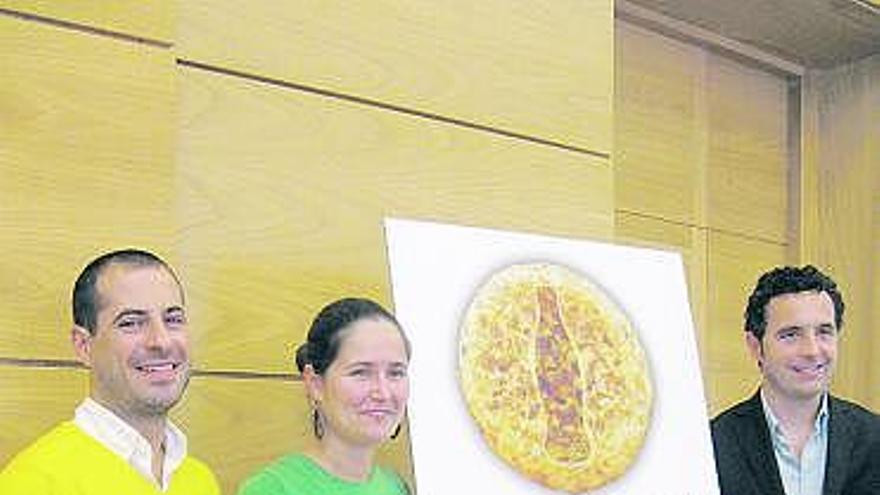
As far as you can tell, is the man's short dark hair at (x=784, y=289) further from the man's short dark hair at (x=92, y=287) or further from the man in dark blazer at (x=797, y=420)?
the man's short dark hair at (x=92, y=287)

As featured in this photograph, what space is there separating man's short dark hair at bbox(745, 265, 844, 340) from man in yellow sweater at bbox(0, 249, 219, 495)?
128cm

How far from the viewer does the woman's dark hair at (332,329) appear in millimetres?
2084

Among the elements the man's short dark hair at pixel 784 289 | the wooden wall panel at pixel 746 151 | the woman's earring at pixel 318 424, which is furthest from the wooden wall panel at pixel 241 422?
the wooden wall panel at pixel 746 151

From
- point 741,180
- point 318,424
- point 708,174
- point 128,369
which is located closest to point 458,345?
point 318,424

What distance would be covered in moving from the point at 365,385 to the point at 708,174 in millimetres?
2448

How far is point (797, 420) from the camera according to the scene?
279 centimetres

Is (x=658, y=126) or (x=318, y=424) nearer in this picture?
(x=318, y=424)

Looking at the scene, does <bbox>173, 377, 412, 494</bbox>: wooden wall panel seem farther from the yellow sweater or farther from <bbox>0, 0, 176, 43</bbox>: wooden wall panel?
<bbox>0, 0, 176, 43</bbox>: wooden wall panel

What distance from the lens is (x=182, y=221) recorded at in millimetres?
2436

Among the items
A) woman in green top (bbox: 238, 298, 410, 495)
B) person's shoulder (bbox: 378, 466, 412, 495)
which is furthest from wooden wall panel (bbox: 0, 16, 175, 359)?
person's shoulder (bbox: 378, 466, 412, 495)

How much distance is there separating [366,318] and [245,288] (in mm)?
510

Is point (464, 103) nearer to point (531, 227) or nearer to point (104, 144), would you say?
point (531, 227)

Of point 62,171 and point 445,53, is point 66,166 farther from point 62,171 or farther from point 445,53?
point 445,53

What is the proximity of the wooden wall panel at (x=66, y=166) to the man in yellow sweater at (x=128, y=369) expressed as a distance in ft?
0.69
